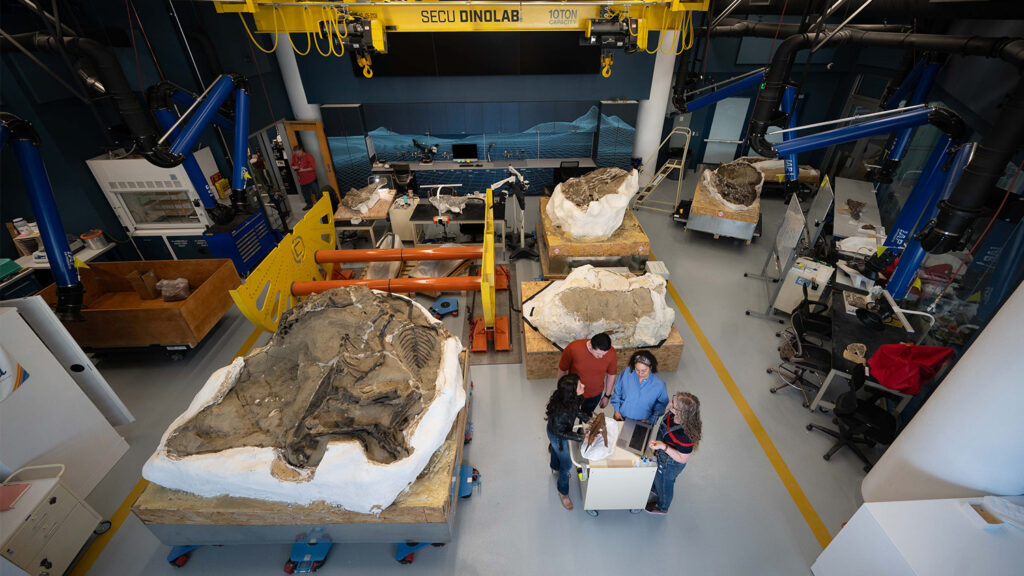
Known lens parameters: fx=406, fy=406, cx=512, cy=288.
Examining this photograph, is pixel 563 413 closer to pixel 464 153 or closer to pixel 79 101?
pixel 79 101

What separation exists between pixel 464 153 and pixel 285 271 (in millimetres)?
5854

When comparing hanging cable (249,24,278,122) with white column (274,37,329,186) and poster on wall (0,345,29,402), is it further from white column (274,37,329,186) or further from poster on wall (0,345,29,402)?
poster on wall (0,345,29,402)

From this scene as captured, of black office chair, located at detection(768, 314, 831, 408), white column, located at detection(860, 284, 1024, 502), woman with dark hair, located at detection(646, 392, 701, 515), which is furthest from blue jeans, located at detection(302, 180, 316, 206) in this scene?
white column, located at detection(860, 284, 1024, 502)

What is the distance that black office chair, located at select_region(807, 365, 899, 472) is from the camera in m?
3.74

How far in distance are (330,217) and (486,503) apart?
459 cm

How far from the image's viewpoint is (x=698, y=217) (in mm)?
7648

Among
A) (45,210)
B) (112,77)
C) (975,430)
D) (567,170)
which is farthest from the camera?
(567,170)

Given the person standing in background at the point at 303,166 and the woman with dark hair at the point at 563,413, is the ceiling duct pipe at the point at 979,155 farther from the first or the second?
the person standing in background at the point at 303,166

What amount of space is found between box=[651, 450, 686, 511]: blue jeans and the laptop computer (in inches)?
6.3

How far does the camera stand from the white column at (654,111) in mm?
8727

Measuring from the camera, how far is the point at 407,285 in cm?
493

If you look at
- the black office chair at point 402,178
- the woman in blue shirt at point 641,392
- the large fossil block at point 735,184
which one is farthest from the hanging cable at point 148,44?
the large fossil block at point 735,184

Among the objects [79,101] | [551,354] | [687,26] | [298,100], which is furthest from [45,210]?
[687,26]

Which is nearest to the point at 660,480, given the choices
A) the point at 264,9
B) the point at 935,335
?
the point at 935,335
